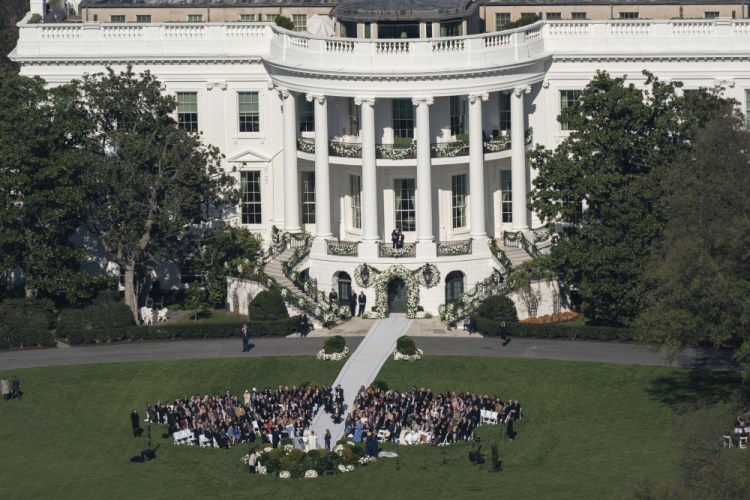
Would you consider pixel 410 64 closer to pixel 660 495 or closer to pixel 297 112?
pixel 297 112

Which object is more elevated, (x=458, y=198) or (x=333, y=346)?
(x=458, y=198)

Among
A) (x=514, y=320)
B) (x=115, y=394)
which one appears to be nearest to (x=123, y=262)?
(x=115, y=394)

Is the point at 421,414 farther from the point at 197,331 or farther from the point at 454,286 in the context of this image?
the point at 454,286

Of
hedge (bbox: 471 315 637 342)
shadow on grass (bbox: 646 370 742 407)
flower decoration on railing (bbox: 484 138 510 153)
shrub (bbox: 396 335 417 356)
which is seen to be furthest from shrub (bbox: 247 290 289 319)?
shadow on grass (bbox: 646 370 742 407)

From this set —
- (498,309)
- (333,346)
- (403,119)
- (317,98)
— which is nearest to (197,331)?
(333,346)

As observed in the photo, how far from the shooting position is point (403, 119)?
12144 cm

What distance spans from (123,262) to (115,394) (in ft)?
42.9

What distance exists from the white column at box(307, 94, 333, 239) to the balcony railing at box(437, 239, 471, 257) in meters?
6.62

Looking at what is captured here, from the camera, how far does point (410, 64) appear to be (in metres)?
118

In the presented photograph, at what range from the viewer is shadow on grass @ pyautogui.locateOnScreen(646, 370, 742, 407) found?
333ft

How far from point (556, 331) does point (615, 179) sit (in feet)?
29.5

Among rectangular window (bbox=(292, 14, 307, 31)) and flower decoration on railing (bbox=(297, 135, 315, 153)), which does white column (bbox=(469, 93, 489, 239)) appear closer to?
flower decoration on railing (bbox=(297, 135, 315, 153))

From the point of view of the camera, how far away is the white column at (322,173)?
391 feet

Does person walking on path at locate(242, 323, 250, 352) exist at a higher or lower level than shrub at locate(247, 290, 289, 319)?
lower
